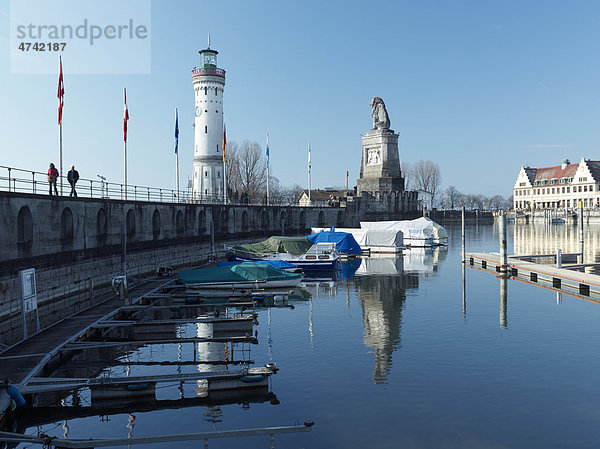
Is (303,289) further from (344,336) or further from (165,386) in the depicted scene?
(165,386)

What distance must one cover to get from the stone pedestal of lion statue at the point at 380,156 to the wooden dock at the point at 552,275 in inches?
2364

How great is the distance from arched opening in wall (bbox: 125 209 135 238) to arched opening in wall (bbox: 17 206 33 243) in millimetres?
15067

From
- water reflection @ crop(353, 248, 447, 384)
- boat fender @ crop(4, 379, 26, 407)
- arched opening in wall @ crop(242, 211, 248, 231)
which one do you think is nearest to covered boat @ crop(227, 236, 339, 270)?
water reflection @ crop(353, 248, 447, 384)

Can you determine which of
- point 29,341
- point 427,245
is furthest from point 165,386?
point 427,245

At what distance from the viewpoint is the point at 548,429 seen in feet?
50.3

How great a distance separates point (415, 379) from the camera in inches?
770

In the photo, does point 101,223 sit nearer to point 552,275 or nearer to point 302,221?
point 552,275

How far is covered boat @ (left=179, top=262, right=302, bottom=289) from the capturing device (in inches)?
1494

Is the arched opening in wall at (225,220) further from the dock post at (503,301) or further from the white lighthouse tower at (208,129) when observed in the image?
the dock post at (503,301)

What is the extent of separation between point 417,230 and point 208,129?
1607 inches

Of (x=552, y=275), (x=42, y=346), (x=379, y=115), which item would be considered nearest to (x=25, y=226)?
(x=42, y=346)

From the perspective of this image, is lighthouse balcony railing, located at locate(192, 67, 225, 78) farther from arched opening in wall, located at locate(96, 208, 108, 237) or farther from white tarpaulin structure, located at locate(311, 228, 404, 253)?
arched opening in wall, located at locate(96, 208, 108, 237)

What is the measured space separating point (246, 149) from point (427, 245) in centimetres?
5570

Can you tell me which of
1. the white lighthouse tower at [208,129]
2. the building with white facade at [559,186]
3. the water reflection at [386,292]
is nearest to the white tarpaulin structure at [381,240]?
the water reflection at [386,292]
